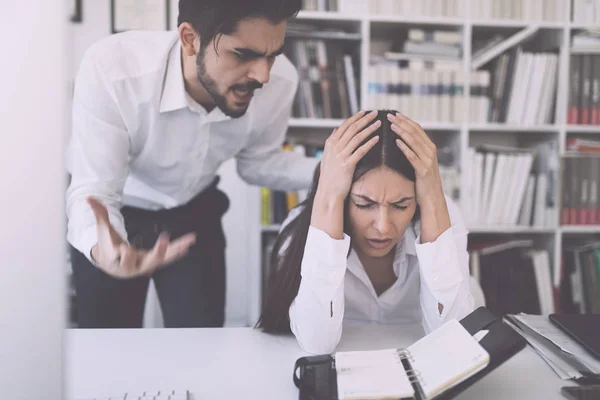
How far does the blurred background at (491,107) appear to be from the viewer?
6.89ft

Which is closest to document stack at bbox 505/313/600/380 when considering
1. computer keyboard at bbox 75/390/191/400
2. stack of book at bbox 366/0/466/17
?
computer keyboard at bbox 75/390/191/400

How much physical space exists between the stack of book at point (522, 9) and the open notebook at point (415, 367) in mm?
1746

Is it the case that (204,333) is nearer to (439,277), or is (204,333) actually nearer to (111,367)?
(111,367)

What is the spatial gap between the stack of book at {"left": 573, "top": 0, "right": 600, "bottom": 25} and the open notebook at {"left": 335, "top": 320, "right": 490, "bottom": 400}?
191 centimetres

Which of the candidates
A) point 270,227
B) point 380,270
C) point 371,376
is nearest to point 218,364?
point 371,376

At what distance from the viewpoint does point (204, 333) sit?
972 mm

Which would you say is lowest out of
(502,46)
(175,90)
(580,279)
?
(580,279)

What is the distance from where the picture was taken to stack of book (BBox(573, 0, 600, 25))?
84.7 inches

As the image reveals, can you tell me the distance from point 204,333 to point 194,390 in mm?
232

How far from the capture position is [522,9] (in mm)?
2150

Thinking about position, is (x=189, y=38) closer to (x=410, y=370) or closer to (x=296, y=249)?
(x=296, y=249)

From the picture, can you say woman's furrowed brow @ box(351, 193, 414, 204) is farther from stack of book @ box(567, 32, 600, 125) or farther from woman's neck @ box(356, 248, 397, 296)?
stack of book @ box(567, 32, 600, 125)

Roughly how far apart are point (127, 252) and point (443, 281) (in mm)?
564

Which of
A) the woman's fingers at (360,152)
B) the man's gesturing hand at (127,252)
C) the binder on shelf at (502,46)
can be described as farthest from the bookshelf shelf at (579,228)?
the man's gesturing hand at (127,252)
